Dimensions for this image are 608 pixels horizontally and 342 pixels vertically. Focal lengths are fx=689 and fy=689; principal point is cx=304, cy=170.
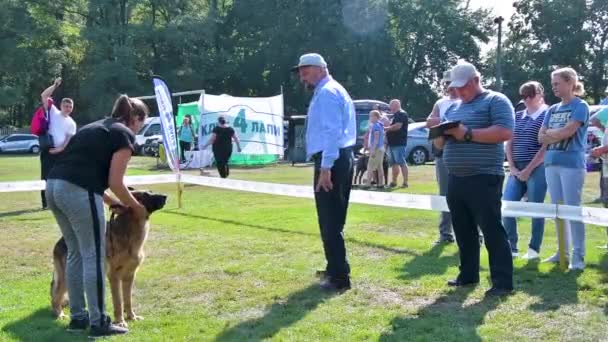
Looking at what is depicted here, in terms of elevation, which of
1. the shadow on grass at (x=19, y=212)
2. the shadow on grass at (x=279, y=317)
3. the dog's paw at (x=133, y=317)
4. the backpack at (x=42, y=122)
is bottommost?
the shadow on grass at (x=279, y=317)

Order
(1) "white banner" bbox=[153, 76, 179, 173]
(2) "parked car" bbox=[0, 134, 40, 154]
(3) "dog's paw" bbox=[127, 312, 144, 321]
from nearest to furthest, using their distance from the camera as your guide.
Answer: (3) "dog's paw" bbox=[127, 312, 144, 321] < (1) "white banner" bbox=[153, 76, 179, 173] < (2) "parked car" bbox=[0, 134, 40, 154]

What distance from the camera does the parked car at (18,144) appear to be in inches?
1773

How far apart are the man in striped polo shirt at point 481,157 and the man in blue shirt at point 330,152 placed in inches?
31.2

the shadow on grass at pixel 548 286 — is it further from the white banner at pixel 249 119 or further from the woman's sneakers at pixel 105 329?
the white banner at pixel 249 119

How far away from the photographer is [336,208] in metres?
5.77

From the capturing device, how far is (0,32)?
48.6 m

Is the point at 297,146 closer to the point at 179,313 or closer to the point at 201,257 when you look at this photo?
the point at 201,257

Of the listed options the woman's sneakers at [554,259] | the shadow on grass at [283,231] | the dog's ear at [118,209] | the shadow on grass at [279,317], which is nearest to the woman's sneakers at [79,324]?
the dog's ear at [118,209]

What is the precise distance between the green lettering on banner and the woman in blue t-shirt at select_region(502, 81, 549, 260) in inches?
661

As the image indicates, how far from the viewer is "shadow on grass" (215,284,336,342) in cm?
475

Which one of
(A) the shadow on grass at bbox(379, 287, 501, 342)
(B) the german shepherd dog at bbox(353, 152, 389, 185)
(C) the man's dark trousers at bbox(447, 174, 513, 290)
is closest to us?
(A) the shadow on grass at bbox(379, 287, 501, 342)

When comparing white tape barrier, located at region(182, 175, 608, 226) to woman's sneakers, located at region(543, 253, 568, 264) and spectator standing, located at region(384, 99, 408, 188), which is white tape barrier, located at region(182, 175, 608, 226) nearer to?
woman's sneakers, located at region(543, 253, 568, 264)

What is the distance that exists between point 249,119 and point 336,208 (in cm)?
1813

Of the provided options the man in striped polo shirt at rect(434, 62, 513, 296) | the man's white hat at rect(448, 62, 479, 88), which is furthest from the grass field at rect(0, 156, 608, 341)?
the man's white hat at rect(448, 62, 479, 88)
